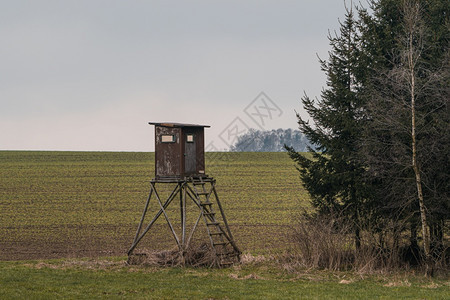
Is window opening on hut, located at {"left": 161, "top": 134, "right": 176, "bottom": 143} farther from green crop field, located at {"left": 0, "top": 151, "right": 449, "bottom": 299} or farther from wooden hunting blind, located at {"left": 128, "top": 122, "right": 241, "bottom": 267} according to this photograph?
green crop field, located at {"left": 0, "top": 151, "right": 449, "bottom": 299}

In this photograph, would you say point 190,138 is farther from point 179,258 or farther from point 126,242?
point 126,242

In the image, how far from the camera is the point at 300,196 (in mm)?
58375

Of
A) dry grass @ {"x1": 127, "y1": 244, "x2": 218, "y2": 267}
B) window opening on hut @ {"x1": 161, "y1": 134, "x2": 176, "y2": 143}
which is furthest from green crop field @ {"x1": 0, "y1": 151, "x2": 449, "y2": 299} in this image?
window opening on hut @ {"x1": 161, "y1": 134, "x2": 176, "y2": 143}

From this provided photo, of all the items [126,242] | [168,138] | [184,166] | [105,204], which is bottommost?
[126,242]

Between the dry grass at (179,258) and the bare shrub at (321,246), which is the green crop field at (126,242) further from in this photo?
the bare shrub at (321,246)

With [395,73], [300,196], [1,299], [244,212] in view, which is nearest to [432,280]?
[395,73]

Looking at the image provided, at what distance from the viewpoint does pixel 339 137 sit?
2762 centimetres

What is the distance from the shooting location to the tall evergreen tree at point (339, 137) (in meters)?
26.7

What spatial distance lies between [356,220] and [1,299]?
48.2 ft

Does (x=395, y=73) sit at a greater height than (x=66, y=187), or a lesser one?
greater

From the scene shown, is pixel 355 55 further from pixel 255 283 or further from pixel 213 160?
pixel 213 160

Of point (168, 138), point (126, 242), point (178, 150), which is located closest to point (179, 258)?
point (178, 150)

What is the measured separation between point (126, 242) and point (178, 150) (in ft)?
33.6

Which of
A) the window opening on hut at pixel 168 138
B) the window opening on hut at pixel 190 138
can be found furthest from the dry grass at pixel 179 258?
the window opening on hut at pixel 168 138
